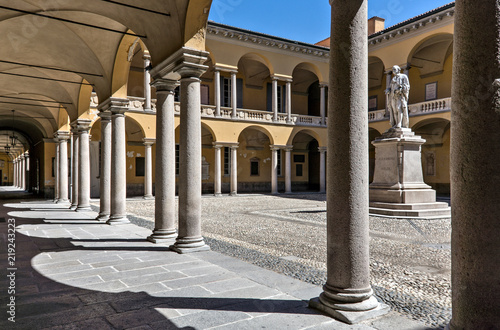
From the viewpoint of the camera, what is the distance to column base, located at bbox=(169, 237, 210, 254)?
17.3 feet

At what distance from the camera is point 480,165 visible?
6.16 feet

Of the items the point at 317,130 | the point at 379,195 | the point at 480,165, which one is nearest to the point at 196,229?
the point at 480,165

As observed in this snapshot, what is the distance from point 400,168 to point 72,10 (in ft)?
31.3

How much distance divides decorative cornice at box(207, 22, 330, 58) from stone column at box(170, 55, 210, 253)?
52.2ft

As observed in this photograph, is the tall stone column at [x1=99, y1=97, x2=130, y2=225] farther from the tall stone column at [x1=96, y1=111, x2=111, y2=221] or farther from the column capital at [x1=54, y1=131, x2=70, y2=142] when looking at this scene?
the column capital at [x1=54, y1=131, x2=70, y2=142]

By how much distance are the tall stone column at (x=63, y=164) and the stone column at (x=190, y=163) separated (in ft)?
39.0

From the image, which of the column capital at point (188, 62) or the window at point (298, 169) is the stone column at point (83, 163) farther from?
the window at point (298, 169)

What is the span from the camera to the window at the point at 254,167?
2692cm

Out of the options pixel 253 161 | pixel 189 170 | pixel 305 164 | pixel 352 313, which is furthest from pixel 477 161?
pixel 305 164

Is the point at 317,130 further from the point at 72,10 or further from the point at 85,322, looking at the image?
the point at 85,322

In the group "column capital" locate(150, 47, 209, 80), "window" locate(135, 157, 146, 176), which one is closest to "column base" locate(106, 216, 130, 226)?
"column capital" locate(150, 47, 209, 80)

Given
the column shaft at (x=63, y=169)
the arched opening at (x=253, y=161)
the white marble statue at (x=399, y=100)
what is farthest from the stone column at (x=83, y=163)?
the arched opening at (x=253, y=161)

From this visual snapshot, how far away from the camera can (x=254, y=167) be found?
88.9 feet

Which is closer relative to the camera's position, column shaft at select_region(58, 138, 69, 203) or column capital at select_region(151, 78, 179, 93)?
column capital at select_region(151, 78, 179, 93)
